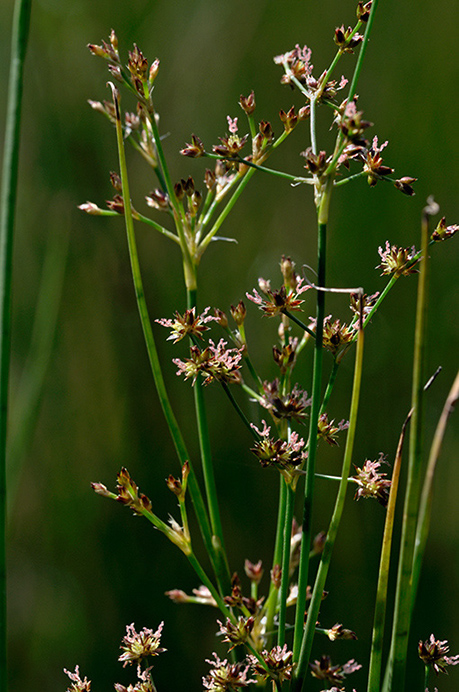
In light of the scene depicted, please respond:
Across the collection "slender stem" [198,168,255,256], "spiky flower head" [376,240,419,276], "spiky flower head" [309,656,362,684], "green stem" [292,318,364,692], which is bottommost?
"spiky flower head" [309,656,362,684]

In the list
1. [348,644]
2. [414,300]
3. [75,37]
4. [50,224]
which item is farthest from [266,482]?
[75,37]

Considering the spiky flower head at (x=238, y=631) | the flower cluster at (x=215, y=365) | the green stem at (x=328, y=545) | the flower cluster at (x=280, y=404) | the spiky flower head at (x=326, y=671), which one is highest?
the flower cluster at (x=215, y=365)

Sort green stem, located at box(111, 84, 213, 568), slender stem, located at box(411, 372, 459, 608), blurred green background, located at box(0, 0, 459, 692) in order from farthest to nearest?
blurred green background, located at box(0, 0, 459, 692) → green stem, located at box(111, 84, 213, 568) → slender stem, located at box(411, 372, 459, 608)

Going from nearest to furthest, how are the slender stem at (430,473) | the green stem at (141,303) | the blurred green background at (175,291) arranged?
the slender stem at (430,473) < the green stem at (141,303) < the blurred green background at (175,291)

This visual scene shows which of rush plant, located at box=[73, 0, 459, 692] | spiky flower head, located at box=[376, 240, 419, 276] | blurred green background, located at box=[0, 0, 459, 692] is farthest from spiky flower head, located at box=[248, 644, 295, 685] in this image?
blurred green background, located at box=[0, 0, 459, 692]

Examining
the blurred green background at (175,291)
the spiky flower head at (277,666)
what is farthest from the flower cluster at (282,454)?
the blurred green background at (175,291)

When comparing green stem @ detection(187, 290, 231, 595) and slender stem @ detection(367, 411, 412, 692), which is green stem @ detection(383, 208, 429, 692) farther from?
green stem @ detection(187, 290, 231, 595)

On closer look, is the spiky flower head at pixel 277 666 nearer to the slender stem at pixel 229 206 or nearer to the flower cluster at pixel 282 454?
the flower cluster at pixel 282 454
